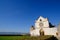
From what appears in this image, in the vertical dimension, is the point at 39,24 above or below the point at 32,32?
above

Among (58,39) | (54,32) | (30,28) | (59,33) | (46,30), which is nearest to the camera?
(58,39)

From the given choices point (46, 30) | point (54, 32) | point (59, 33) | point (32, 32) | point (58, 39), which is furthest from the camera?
point (32, 32)

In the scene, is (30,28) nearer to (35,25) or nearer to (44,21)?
(35,25)

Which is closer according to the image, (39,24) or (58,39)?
(58,39)

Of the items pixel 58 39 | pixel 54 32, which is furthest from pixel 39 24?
pixel 58 39

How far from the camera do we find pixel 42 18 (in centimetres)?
3809

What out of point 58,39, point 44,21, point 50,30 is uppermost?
point 44,21

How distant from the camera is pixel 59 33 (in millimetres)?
26703

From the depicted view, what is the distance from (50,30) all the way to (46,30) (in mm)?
1285

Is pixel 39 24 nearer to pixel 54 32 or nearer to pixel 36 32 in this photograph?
pixel 36 32

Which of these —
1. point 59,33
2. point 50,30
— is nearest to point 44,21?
point 50,30

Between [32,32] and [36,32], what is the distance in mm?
2191

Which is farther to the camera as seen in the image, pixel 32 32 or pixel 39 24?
pixel 39 24

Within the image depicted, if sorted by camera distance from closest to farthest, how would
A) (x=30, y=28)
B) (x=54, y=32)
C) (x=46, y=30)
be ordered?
(x=54, y=32) → (x=46, y=30) → (x=30, y=28)
